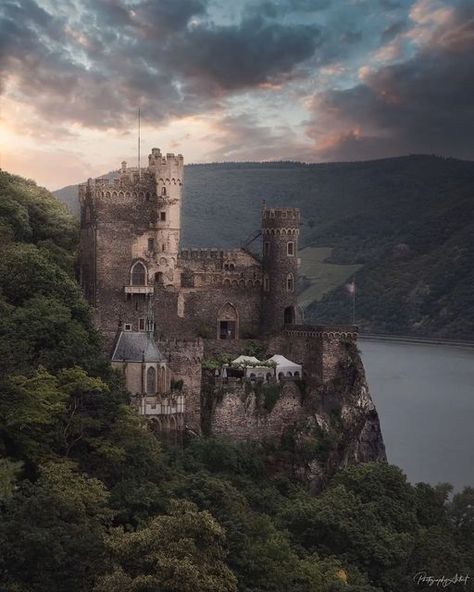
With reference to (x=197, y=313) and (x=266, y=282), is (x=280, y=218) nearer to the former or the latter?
(x=266, y=282)

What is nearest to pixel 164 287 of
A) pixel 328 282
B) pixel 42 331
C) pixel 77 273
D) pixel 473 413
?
pixel 77 273

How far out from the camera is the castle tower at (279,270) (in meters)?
50.6

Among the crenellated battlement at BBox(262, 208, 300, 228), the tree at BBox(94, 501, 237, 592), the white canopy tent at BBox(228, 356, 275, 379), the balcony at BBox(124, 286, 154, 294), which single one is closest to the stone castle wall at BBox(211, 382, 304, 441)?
the white canopy tent at BBox(228, 356, 275, 379)

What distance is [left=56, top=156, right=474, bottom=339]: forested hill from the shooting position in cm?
10644

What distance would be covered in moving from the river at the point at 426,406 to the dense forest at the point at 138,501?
17643 mm

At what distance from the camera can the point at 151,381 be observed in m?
41.8

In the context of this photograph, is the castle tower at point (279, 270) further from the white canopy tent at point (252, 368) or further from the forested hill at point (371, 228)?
the forested hill at point (371, 228)

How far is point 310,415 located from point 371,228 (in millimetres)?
85894

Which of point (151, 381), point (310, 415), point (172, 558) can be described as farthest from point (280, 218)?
point (172, 558)

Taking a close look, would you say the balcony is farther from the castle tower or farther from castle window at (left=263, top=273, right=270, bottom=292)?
the castle tower

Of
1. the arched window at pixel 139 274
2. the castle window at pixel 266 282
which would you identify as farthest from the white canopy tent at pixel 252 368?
the arched window at pixel 139 274

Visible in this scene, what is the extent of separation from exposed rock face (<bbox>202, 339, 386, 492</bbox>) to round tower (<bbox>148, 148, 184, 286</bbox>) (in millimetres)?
7397

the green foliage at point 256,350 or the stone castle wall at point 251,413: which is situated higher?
the green foliage at point 256,350

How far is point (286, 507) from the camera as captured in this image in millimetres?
37906
